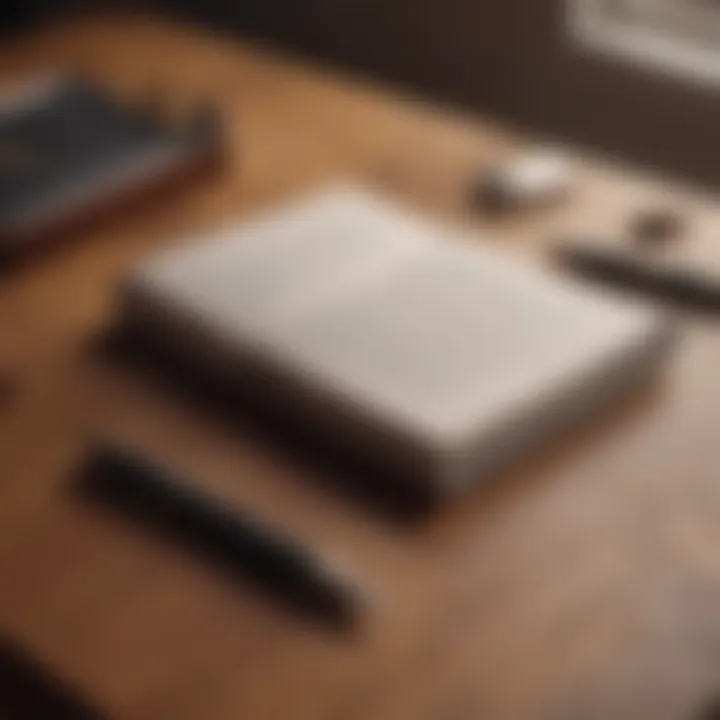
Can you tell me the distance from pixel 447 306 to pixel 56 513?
257 mm

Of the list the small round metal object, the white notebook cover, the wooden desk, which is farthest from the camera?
the small round metal object

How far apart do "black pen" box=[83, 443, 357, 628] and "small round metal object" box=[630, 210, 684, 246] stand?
39cm

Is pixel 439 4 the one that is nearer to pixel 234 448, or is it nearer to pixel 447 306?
pixel 447 306

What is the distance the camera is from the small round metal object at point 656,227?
108 centimetres

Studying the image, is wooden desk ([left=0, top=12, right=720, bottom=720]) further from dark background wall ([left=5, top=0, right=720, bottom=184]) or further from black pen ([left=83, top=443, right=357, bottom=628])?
dark background wall ([left=5, top=0, right=720, bottom=184])

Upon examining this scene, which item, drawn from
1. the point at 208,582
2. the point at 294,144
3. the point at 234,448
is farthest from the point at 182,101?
the point at 208,582

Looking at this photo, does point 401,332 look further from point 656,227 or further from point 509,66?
point 509,66

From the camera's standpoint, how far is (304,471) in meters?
0.87

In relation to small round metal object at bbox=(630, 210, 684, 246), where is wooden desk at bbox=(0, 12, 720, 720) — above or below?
below

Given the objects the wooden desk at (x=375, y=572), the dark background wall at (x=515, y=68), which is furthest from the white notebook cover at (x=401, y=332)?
the dark background wall at (x=515, y=68)

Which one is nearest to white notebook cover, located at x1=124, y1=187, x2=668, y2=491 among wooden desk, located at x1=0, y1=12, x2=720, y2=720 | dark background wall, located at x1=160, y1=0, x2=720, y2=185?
wooden desk, located at x1=0, y1=12, x2=720, y2=720

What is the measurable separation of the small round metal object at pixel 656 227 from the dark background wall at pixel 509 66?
1.13ft

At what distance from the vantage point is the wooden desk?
73 centimetres

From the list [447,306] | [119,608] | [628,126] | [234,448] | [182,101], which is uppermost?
[628,126]
